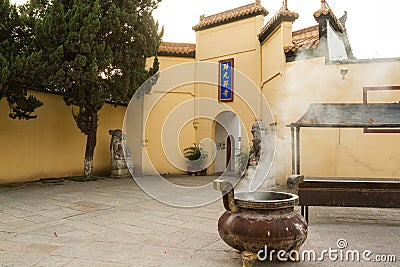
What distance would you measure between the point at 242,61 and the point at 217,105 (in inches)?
66.8

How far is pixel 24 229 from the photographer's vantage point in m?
4.35

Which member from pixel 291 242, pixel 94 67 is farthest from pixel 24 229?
pixel 94 67

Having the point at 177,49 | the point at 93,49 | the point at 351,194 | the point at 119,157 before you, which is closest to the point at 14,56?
the point at 93,49

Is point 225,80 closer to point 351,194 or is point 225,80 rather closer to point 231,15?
point 231,15

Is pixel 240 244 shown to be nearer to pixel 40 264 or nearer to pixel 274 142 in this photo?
pixel 40 264

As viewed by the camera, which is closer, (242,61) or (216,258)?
(216,258)

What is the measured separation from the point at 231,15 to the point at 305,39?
3229mm

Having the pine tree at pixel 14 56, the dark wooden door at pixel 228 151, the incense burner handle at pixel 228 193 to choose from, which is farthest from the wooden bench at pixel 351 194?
the dark wooden door at pixel 228 151

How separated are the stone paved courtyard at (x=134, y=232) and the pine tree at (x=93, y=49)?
9.08 feet

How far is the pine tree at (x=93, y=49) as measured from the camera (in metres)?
7.65

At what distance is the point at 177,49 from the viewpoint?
11.9 metres

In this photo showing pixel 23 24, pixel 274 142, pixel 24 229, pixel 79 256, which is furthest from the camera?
pixel 274 142

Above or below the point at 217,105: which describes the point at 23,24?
Result: above

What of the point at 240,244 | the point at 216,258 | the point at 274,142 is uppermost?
the point at 274,142
